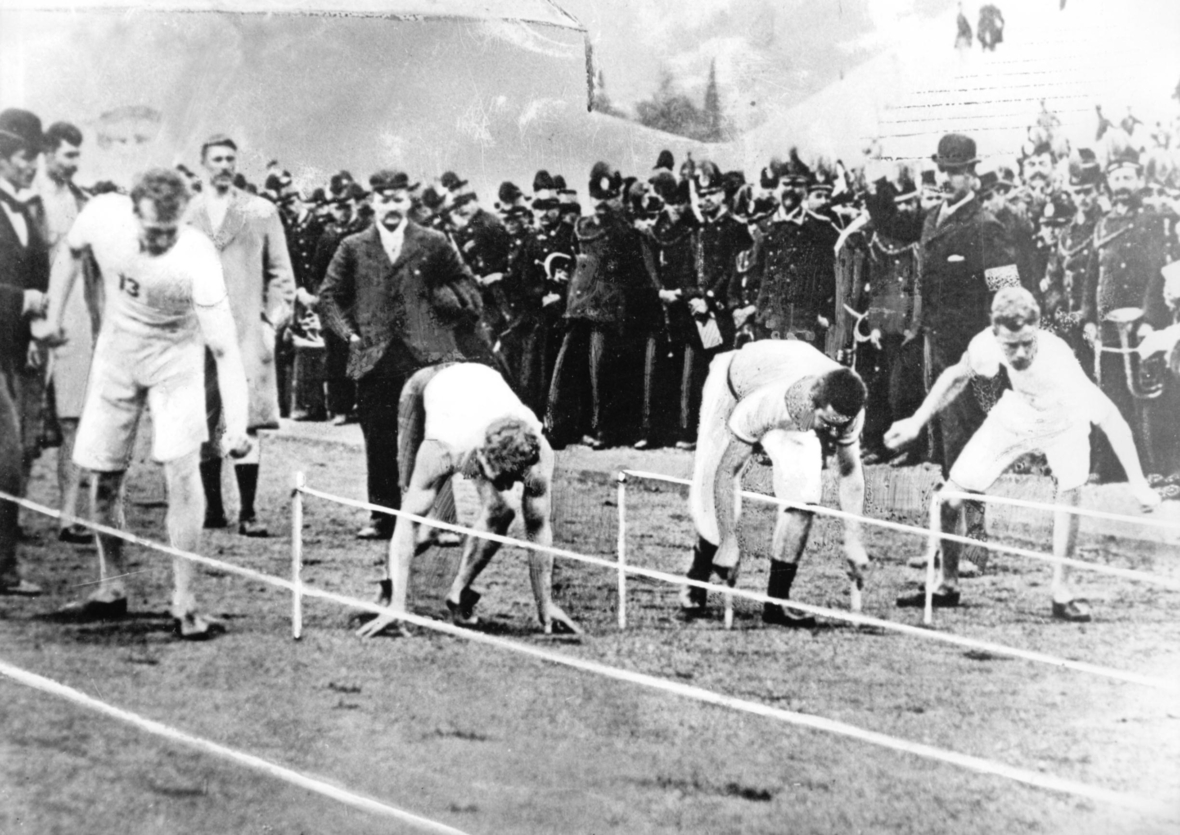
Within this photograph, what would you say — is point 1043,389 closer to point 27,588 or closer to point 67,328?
point 67,328

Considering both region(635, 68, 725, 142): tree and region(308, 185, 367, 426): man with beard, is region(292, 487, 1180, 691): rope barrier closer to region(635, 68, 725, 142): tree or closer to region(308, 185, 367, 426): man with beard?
region(308, 185, 367, 426): man with beard

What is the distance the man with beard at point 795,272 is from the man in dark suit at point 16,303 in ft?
9.87

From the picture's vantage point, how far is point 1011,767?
487 cm

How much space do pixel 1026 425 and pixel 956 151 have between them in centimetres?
104

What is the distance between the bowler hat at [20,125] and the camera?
18.5ft

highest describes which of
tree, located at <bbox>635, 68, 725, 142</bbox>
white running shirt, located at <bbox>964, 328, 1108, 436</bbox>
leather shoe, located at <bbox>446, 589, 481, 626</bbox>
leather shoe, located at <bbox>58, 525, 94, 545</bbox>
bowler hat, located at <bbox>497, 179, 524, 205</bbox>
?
tree, located at <bbox>635, 68, 725, 142</bbox>

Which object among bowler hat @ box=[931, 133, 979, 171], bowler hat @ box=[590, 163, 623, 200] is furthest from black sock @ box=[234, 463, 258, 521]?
bowler hat @ box=[931, 133, 979, 171]

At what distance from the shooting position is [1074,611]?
4934 mm

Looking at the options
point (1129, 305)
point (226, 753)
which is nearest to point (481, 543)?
point (226, 753)

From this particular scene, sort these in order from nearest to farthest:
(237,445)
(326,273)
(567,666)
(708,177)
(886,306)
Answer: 1. (886,306)
2. (708,177)
3. (567,666)
4. (326,273)
5. (237,445)

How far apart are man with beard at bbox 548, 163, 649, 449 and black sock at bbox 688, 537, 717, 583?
0.53 metres

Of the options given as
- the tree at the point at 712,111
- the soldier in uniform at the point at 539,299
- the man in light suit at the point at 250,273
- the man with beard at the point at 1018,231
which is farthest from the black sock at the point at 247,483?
the man with beard at the point at 1018,231

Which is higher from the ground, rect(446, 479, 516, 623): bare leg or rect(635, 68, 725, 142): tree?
rect(635, 68, 725, 142): tree

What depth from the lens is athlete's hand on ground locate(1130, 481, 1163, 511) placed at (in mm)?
4902
